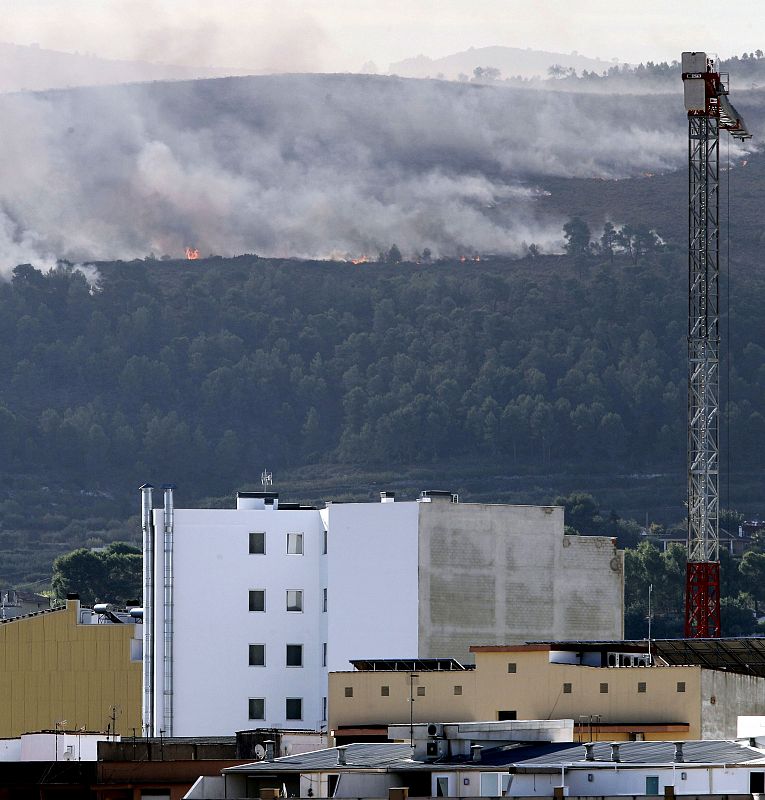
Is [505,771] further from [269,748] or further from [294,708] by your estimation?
[294,708]

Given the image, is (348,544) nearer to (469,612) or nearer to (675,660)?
(469,612)

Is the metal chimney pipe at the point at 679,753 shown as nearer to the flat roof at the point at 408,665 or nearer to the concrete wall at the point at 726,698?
the concrete wall at the point at 726,698

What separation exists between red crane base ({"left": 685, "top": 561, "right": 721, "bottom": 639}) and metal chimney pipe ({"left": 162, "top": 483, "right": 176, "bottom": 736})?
834 inches

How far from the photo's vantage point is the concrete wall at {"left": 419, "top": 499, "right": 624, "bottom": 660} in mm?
87875

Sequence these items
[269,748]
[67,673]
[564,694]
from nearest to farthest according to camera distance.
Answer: [269,748] < [564,694] < [67,673]

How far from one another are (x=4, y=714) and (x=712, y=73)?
42929 millimetres

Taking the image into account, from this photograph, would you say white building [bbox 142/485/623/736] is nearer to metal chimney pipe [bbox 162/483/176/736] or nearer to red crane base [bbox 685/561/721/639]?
metal chimney pipe [bbox 162/483/176/736]

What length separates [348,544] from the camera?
89312 millimetres

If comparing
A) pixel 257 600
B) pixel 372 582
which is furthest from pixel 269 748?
pixel 257 600

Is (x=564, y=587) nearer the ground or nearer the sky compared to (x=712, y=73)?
nearer the ground

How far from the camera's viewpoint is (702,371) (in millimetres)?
108562

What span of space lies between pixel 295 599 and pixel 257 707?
443 centimetres

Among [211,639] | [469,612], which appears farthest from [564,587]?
[211,639]

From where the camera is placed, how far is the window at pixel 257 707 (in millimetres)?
89188
